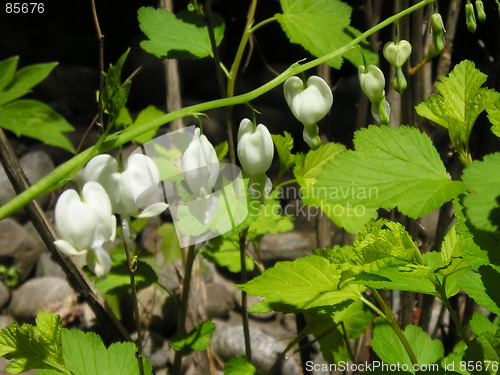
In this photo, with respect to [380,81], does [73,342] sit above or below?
below

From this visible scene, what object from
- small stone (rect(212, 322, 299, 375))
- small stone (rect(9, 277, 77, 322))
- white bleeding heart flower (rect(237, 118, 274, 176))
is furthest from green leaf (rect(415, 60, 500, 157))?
small stone (rect(9, 277, 77, 322))

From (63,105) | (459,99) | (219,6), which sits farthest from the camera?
(63,105)

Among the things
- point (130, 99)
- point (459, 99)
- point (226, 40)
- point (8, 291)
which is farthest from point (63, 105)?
point (459, 99)

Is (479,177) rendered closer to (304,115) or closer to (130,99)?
(304,115)

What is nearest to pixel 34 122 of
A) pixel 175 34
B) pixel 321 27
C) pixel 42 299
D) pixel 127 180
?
pixel 127 180

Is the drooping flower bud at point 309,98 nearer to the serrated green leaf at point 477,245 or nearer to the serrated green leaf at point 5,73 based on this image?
the serrated green leaf at point 477,245

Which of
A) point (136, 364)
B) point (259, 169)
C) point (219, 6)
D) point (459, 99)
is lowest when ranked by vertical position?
point (136, 364)

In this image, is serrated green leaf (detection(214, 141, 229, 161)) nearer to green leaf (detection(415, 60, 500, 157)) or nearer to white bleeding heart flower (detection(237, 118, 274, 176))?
white bleeding heart flower (detection(237, 118, 274, 176))

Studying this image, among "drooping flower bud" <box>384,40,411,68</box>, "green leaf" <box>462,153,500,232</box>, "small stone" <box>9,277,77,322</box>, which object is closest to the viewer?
"green leaf" <box>462,153,500,232</box>
